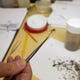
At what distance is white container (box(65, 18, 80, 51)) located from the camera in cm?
74

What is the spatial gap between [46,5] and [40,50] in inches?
14.6

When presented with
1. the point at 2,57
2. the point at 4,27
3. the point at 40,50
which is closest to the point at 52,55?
the point at 40,50

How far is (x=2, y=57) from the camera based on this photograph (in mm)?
796

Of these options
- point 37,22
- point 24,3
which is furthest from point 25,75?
point 24,3

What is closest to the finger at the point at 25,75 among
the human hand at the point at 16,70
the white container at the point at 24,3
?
the human hand at the point at 16,70

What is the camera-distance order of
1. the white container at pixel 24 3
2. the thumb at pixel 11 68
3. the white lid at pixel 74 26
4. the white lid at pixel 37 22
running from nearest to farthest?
the thumb at pixel 11 68
the white lid at pixel 74 26
the white lid at pixel 37 22
the white container at pixel 24 3

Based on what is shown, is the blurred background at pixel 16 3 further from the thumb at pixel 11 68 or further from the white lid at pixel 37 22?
the thumb at pixel 11 68

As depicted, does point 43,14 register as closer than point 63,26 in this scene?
No

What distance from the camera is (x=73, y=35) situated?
792 millimetres

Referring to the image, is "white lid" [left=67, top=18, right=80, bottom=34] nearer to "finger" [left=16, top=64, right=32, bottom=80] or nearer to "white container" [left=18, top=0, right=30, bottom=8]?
"finger" [left=16, top=64, right=32, bottom=80]

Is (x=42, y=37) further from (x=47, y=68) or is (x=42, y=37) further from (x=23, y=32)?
(x=47, y=68)

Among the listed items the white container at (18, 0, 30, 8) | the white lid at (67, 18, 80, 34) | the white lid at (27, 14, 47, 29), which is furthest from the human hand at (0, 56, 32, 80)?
the white container at (18, 0, 30, 8)

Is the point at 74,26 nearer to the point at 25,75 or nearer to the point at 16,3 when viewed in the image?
the point at 25,75

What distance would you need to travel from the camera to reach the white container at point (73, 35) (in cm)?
74
